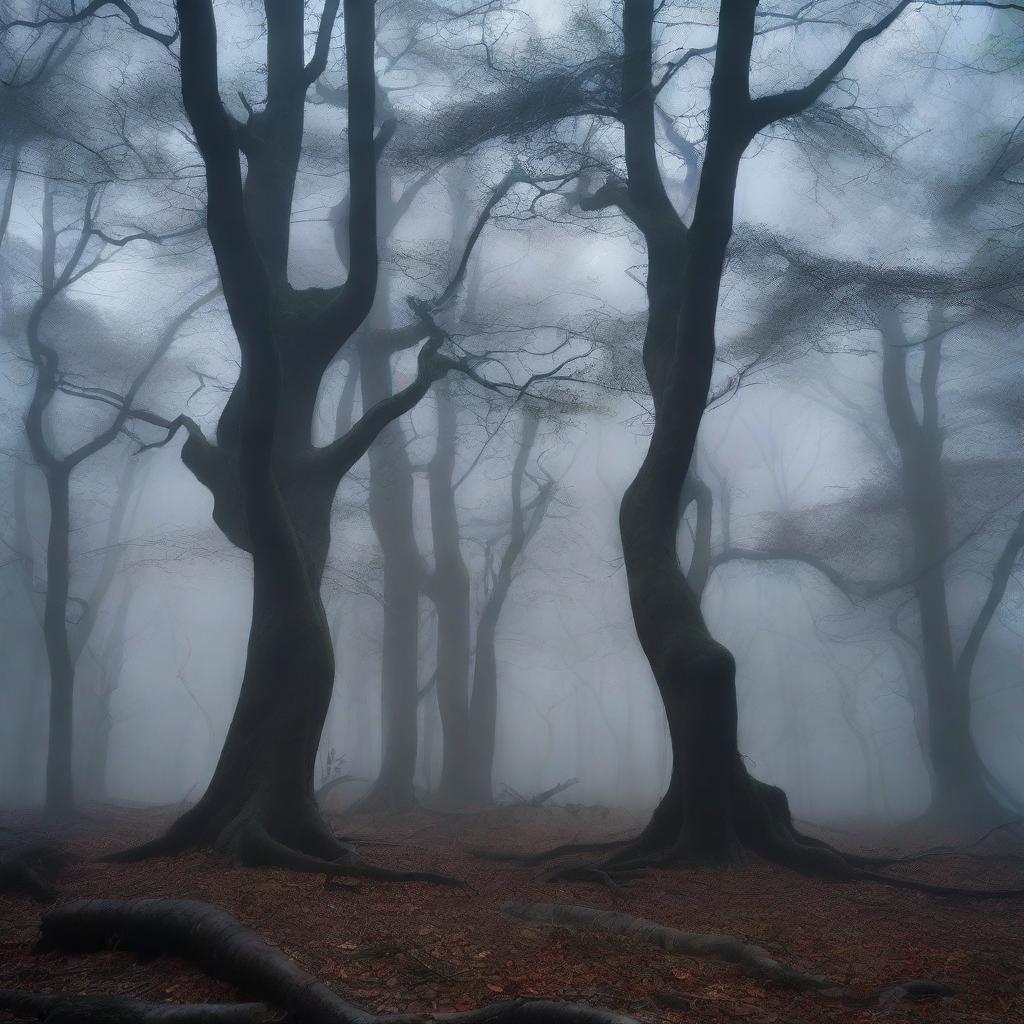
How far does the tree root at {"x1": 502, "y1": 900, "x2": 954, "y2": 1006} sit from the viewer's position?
11.2 feet

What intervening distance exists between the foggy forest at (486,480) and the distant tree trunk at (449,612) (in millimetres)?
97

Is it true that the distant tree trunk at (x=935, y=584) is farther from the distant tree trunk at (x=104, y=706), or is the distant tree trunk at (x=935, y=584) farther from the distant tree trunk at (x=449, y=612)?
the distant tree trunk at (x=104, y=706)

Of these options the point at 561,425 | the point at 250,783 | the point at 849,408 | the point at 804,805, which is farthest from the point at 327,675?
the point at 804,805

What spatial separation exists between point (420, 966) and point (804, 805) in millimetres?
31870

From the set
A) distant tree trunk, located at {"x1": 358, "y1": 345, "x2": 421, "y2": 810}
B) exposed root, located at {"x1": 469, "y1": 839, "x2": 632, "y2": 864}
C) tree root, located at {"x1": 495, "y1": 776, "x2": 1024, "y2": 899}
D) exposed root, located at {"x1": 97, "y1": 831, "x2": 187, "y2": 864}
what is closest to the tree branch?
tree root, located at {"x1": 495, "y1": 776, "x2": 1024, "y2": 899}

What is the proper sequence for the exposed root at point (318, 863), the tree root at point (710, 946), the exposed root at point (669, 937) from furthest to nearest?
the exposed root at point (318, 863) → the exposed root at point (669, 937) → the tree root at point (710, 946)

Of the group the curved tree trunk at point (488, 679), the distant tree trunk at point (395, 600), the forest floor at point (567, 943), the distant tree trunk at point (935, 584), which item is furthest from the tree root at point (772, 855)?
the curved tree trunk at point (488, 679)

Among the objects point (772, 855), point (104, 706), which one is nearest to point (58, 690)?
point (772, 855)

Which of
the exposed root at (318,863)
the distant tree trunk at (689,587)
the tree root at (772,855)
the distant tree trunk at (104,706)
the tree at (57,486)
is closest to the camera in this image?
the exposed root at (318,863)

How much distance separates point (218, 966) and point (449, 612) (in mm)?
15594

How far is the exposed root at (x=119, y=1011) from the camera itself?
2.78 m

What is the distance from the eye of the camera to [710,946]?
391cm

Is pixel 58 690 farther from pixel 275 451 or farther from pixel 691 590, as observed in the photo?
pixel 691 590

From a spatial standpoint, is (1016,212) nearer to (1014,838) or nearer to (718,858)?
(1014,838)
